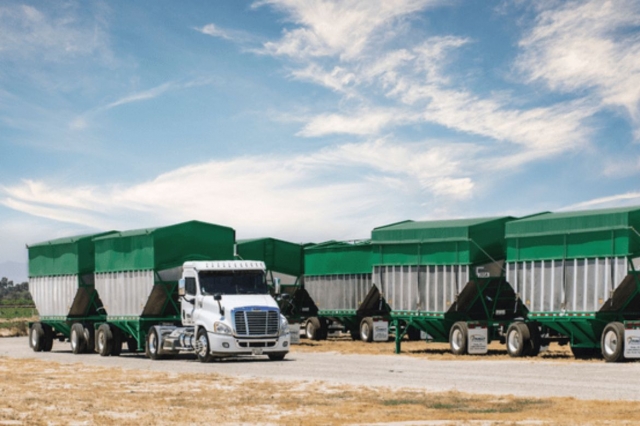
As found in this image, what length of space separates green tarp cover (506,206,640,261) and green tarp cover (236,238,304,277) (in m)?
19.9

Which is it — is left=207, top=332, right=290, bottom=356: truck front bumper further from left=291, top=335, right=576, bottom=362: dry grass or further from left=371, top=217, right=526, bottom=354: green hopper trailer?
left=371, top=217, right=526, bottom=354: green hopper trailer

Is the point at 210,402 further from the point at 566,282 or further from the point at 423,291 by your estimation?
the point at 423,291

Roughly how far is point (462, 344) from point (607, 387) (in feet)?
45.2

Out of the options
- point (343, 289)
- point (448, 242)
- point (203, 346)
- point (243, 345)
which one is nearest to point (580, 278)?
point (448, 242)

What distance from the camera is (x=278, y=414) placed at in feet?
60.4

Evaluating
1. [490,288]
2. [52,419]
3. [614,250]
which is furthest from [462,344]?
[52,419]

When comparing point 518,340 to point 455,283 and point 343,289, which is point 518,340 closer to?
point 455,283

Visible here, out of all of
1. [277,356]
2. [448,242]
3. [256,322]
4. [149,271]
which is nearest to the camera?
[256,322]

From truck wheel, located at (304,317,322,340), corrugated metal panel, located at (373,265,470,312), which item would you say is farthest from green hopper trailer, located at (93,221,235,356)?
truck wheel, located at (304,317,322,340)

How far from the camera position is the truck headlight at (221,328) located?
32906 mm

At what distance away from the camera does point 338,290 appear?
2099 inches

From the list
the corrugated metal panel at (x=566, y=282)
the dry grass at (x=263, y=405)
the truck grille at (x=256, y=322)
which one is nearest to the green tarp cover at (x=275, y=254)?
the truck grille at (x=256, y=322)

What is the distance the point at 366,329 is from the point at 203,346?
17.4m

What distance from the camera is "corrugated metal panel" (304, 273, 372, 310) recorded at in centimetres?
5191
